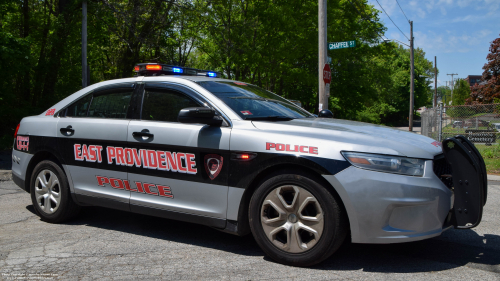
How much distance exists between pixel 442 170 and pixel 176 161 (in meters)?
2.28

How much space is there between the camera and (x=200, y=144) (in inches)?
150

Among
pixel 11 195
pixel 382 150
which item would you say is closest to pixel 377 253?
pixel 382 150

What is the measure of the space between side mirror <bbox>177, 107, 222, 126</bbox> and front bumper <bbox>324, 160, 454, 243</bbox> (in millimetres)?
1177

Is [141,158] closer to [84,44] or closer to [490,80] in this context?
[84,44]

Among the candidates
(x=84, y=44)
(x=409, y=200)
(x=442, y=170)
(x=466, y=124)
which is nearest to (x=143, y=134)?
(x=409, y=200)

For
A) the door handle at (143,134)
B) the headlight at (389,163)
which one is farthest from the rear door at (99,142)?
the headlight at (389,163)

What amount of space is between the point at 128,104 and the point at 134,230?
135cm

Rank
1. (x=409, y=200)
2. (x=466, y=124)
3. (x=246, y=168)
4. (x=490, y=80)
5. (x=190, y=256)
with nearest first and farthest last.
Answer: (x=409, y=200) → (x=246, y=168) → (x=190, y=256) → (x=466, y=124) → (x=490, y=80)

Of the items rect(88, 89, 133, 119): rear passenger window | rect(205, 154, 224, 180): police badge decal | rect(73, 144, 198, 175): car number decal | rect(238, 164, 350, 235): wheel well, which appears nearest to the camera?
rect(238, 164, 350, 235): wheel well

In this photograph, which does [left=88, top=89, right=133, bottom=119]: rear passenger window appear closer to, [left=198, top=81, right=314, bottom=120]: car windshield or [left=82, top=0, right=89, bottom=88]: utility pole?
[left=198, top=81, right=314, bottom=120]: car windshield

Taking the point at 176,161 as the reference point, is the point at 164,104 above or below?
above

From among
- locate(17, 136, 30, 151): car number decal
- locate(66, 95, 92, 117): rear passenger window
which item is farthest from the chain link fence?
locate(17, 136, 30, 151): car number decal

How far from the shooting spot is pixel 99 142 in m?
4.43

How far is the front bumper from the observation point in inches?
122
